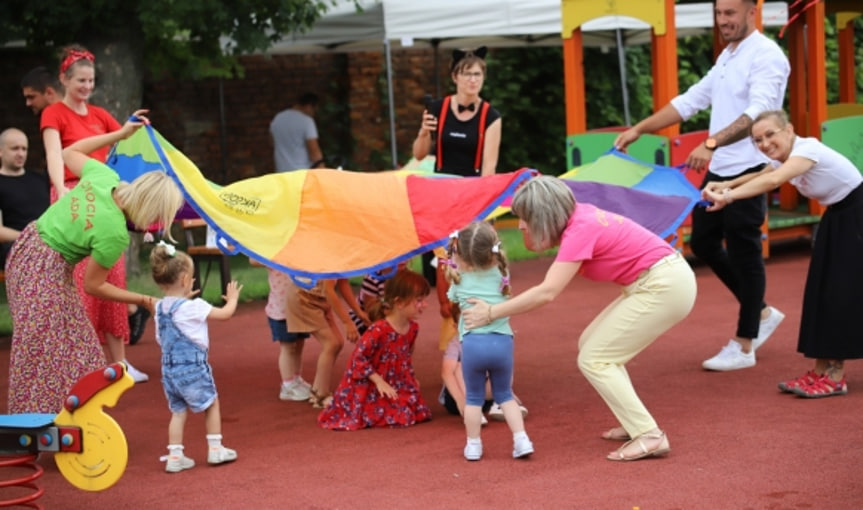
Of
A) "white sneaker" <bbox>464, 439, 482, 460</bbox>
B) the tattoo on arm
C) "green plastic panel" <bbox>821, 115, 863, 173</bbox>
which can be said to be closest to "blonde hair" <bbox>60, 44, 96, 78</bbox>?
"white sneaker" <bbox>464, 439, 482, 460</bbox>

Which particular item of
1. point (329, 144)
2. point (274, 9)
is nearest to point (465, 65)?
point (274, 9)

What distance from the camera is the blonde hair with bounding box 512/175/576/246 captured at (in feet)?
17.8

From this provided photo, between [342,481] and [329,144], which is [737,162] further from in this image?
[329,144]

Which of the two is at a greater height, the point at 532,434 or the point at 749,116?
the point at 749,116

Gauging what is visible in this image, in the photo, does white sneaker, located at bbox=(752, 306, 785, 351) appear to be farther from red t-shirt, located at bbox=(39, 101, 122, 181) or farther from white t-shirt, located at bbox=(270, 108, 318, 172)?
white t-shirt, located at bbox=(270, 108, 318, 172)

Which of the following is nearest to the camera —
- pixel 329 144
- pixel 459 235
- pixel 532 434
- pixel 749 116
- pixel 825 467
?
pixel 825 467

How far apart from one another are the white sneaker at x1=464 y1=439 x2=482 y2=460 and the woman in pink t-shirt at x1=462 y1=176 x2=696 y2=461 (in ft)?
1.79

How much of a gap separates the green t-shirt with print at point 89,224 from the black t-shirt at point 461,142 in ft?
6.83

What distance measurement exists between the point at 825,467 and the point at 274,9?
29.4 ft

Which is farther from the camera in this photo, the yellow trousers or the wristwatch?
the wristwatch

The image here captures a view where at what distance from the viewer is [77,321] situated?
230 inches

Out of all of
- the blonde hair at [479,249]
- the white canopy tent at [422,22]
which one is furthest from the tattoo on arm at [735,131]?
the white canopy tent at [422,22]

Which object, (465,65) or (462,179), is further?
(465,65)

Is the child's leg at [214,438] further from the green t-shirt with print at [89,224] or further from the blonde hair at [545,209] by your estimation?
the blonde hair at [545,209]
